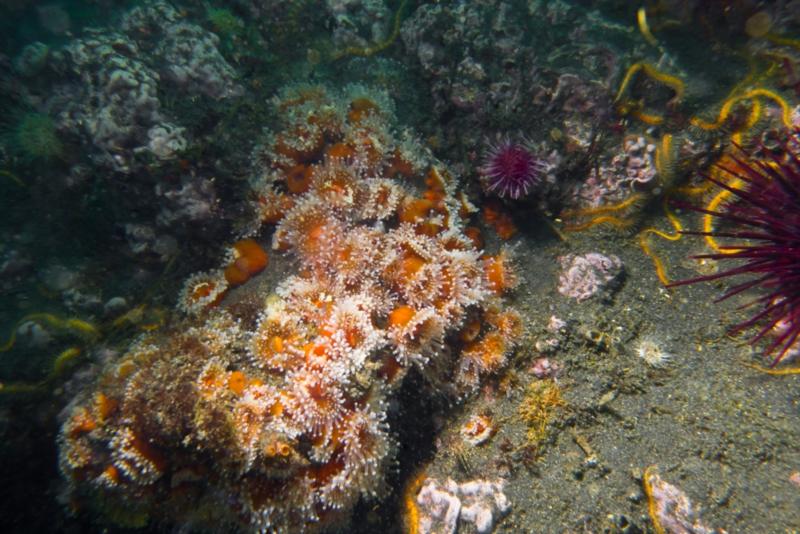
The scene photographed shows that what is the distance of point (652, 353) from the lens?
378 centimetres

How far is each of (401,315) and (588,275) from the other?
77.9 inches

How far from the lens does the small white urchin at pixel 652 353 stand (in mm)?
3738

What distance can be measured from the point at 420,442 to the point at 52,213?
5.08 meters

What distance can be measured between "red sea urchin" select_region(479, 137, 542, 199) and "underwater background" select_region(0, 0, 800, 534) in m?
0.03

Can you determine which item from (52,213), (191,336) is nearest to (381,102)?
(191,336)

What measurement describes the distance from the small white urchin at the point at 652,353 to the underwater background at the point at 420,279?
4cm

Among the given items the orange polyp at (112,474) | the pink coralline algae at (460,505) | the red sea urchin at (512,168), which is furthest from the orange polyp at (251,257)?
the pink coralline algae at (460,505)

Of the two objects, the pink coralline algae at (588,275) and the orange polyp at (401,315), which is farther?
the pink coralline algae at (588,275)

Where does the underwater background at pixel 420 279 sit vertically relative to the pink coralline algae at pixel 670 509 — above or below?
above

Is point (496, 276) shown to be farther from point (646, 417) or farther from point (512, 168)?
point (646, 417)

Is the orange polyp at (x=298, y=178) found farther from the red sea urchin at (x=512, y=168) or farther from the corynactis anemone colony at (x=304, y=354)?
the red sea urchin at (x=512, y=168)

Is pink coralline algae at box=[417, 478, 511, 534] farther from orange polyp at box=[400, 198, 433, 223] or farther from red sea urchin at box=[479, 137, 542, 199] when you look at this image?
red sea urchin at box=[479, 137, 542, 199]

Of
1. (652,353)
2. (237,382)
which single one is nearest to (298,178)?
(237,382)

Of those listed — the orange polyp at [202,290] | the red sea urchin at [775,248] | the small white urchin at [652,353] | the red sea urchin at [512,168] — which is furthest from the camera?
the red sea urchin at [512,168]
